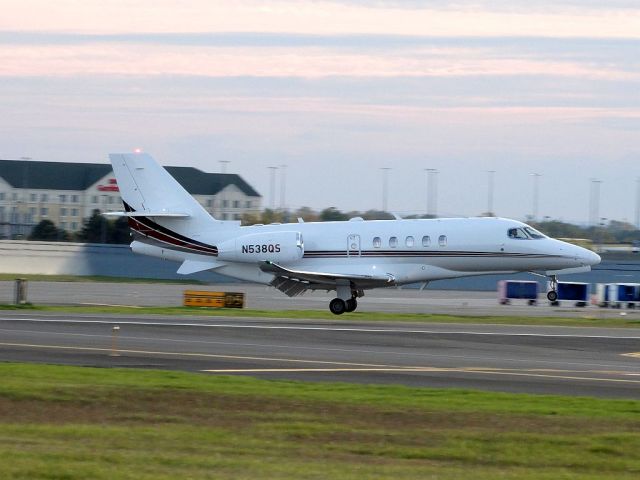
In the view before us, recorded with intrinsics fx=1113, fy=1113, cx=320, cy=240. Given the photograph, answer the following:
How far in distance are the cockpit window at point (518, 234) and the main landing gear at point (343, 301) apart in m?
5.38

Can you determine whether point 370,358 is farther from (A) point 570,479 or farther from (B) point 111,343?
(A) point 570,479

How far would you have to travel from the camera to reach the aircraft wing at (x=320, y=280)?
34.9 m

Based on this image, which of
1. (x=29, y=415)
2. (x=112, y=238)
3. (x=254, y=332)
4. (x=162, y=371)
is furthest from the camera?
(x=112, y=238)

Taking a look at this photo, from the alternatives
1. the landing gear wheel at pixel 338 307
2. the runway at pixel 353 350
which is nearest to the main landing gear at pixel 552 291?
the runway at pixel 353 350

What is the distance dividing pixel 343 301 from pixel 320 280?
47.7 inches

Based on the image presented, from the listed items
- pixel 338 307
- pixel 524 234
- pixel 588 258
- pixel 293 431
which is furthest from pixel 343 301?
A: pixel 293 431

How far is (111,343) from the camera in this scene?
2462 centimetres

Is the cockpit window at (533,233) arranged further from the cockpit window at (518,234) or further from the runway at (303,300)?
the runway at (303,300)

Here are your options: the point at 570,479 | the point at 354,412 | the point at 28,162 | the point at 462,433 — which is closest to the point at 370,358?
the point at 354,412

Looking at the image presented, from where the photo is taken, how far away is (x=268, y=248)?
119 ft

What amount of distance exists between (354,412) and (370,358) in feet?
25.9

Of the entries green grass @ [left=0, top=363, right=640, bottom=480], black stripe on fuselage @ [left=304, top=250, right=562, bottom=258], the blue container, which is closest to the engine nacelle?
black stripe on fuselage @ [left=304, top=250, right=562, bottom=258]

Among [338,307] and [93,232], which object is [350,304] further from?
[93,232]

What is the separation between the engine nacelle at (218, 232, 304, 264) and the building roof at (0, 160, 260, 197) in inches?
2729
